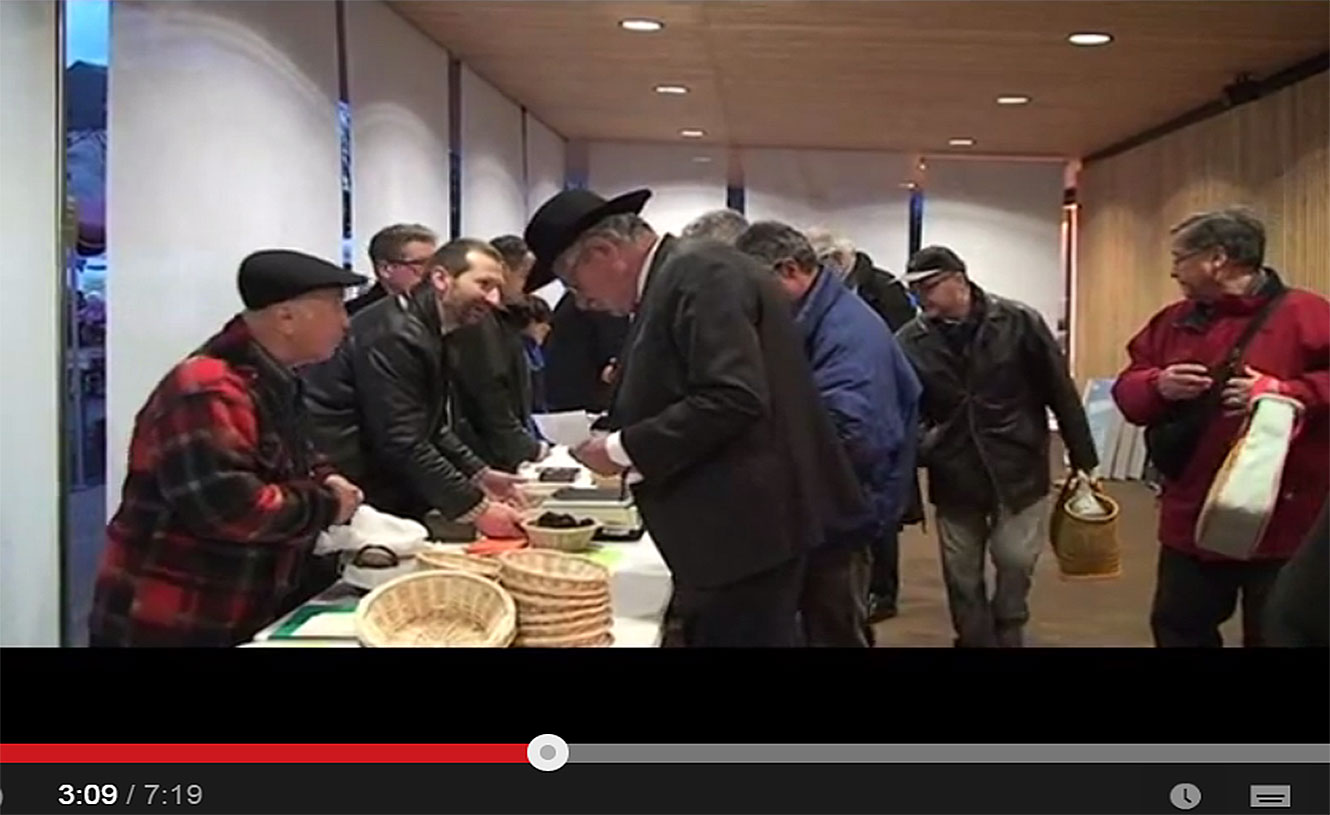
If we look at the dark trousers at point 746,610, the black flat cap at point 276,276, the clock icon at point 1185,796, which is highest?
the black flat cap at point 276,276

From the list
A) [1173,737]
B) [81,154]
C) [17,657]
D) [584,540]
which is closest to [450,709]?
[17,657]

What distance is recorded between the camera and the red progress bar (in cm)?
60

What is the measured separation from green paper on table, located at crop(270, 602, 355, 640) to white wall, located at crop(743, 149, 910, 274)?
406 millimetres

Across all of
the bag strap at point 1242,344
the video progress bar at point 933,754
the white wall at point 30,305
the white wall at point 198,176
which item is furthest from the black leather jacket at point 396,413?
the bag strap at point 1242,344

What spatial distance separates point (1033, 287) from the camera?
101cm

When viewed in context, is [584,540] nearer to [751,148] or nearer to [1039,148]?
[751,148]

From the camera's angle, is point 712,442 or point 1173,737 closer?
point 1173,737

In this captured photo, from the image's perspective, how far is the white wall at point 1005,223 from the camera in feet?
3.18

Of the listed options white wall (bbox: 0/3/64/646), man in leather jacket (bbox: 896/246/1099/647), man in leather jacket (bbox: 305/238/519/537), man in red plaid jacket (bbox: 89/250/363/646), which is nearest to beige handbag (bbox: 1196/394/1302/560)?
man in leather jacket (bbox: 896/246/1099/647)

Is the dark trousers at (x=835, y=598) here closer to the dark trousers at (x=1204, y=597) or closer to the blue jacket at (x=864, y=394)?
the blue jacket at (x=864, y=394)

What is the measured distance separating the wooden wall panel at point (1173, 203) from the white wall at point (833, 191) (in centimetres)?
15

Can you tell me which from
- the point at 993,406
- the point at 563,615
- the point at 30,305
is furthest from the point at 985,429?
the point at 30,305

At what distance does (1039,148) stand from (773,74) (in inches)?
8.6
